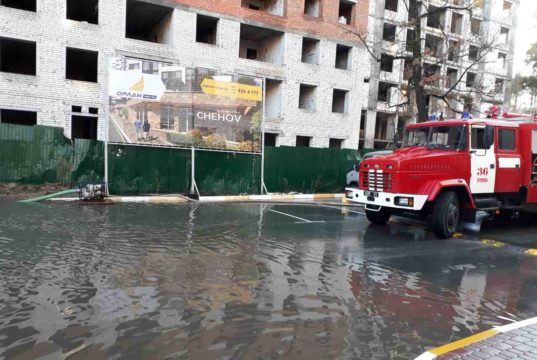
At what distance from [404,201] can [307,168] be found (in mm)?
9578

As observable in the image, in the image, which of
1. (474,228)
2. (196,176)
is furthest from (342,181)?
(474,228)

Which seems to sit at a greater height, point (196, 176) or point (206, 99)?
point (206, 99)

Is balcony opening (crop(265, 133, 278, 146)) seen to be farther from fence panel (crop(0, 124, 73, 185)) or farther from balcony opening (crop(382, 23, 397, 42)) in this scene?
balcony opening (crop(382, 23, 397, 42))

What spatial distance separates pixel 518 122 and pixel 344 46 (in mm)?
21800

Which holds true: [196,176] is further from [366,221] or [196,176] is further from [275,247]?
[275,247]

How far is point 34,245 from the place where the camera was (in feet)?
25.1

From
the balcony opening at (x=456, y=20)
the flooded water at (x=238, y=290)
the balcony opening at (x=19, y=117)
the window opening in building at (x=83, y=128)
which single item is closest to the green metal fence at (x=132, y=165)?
the flooded water at (x=238, y=290)

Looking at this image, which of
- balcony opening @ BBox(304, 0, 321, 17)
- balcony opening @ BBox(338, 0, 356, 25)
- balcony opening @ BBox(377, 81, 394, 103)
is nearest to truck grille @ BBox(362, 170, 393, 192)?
balcony opening @ BBox(304, 0, 321, 17)

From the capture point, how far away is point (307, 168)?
1931 cm

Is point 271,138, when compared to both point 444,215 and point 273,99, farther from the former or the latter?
point 444,215

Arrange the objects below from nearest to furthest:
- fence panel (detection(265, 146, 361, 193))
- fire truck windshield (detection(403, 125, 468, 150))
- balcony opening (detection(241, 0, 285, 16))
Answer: fire truck windshield (detection(403, 125, 468, 150)) → fence panel (detection(265, 146, 361, 193)) → balcony opening (detection(241, 0, 285, 16))

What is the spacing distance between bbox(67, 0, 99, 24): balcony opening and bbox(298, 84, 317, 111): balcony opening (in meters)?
13.9

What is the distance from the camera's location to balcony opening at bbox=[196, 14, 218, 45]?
88.8 feet

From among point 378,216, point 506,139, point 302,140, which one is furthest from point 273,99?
point 506,139
